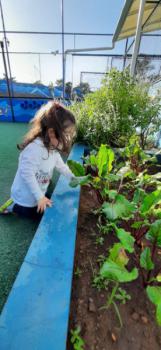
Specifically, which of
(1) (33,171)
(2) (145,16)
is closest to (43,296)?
(1) (33,171)

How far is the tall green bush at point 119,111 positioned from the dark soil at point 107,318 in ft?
5.49

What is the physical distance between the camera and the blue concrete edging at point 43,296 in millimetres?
569

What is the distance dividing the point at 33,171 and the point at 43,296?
0.79m

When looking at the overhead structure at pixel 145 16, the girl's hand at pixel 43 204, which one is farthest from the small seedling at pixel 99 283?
the overhead structure at pixel 145 16

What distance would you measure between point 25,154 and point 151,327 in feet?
3.68

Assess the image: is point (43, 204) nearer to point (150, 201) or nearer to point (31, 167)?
point (31, 167)

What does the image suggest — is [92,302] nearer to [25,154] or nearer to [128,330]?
[128,330]

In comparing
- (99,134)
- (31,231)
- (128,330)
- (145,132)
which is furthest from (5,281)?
(145,132)

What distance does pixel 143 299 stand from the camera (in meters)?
0.86

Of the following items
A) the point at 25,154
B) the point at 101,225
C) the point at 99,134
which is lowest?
the point at 101,225

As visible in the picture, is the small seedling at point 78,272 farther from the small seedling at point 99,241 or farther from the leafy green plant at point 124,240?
the small seedling at point 99,241

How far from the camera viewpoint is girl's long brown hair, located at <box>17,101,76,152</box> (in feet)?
4.15

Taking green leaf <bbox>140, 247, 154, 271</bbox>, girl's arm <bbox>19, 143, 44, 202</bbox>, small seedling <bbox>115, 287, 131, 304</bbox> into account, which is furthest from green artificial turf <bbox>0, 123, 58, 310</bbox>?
green leaf <bbox>140, 247, 154, 271</bbox>

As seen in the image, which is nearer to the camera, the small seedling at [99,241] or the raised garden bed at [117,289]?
the raised garden bed at [117,289]
